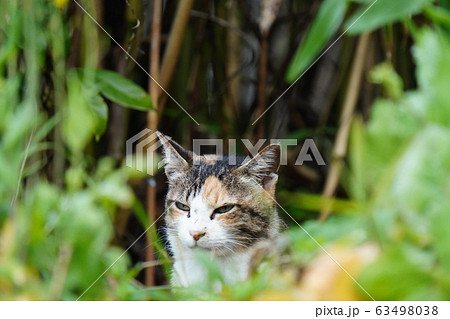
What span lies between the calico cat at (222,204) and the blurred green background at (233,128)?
1.3 inches

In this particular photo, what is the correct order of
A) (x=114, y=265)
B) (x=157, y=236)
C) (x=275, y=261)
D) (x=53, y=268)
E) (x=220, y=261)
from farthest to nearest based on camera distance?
(x=157, y=236) < (x=220, y=261) < (x=114, y=265) < (x=53, y=268) < (x=275, y=261)

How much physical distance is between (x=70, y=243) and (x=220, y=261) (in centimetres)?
32

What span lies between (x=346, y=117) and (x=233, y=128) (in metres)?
0.20

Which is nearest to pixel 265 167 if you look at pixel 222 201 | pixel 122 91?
pixel 222 201

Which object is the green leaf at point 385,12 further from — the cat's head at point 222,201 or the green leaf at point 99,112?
the green leaf at point 99,112

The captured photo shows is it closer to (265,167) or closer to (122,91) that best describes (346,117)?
(265,167)

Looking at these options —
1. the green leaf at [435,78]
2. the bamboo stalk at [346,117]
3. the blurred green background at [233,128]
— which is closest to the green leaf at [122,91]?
the blurred green background at [233,128]

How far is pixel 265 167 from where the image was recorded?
92cm

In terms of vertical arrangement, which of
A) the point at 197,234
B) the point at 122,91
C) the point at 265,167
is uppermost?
the point at 122,91

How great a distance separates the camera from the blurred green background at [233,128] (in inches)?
17.6

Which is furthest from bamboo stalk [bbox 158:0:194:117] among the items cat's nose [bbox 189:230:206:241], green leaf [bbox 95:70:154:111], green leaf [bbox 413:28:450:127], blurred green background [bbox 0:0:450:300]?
green leaf [bbox 413:28:450:127]

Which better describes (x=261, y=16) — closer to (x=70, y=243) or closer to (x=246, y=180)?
(x=246, y=180)

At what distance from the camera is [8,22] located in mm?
972
